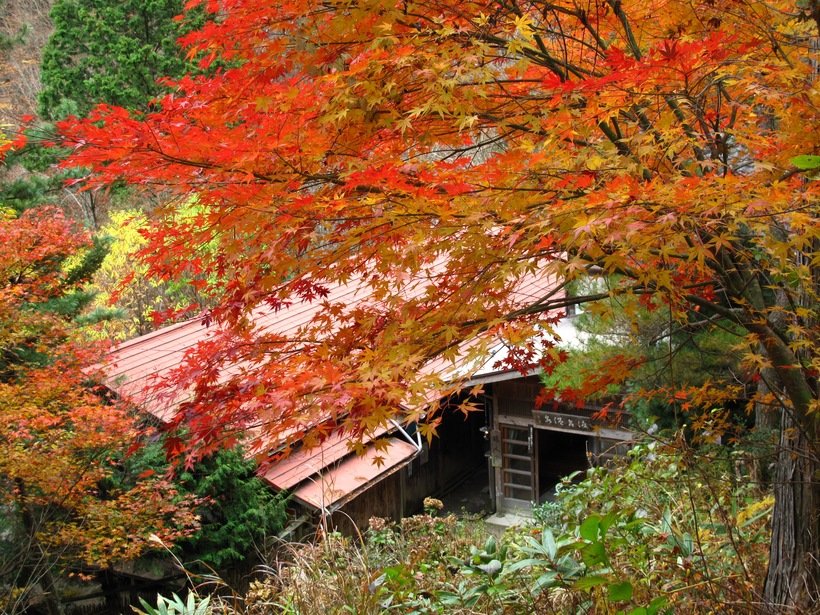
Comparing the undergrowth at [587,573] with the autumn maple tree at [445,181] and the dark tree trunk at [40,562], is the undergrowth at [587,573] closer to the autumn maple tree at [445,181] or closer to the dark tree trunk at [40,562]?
the autumn maple tree at [445,181]

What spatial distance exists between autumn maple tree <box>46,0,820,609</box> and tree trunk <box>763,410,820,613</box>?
0.04 feet

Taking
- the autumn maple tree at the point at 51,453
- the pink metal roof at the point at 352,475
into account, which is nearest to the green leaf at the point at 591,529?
the autumn maple tree at the point at 51,453

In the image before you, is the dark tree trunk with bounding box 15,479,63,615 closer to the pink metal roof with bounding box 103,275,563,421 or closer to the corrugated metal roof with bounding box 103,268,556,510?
the corrugated metal roof with bounding box 103,268,556,510

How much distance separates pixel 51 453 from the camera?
7.30 m

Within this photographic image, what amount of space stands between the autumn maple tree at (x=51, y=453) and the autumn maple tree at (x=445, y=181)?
3.76 metres

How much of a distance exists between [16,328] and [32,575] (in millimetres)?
2531

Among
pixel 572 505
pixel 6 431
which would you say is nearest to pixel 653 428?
pixel 572 505

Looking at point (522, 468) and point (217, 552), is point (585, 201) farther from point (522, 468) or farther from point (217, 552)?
point (522, 468)

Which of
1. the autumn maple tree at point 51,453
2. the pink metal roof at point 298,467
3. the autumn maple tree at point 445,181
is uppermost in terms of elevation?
the autumn maple tree at point 445,181

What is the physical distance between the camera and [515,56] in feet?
12.0

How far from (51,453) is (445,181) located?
589 cm

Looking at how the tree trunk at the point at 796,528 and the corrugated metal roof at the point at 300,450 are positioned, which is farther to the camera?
the corrugated metal roof at the point at 300,450

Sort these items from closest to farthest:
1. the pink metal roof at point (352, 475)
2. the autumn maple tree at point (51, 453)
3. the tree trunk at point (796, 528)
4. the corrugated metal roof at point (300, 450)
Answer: the tree trunk at point (796, 528), the autumn maple tree at point (51, 453), the corrugated metal roof at point (300, 450), the pink metal roof at point (352, 475)

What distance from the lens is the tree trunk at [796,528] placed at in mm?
3854
